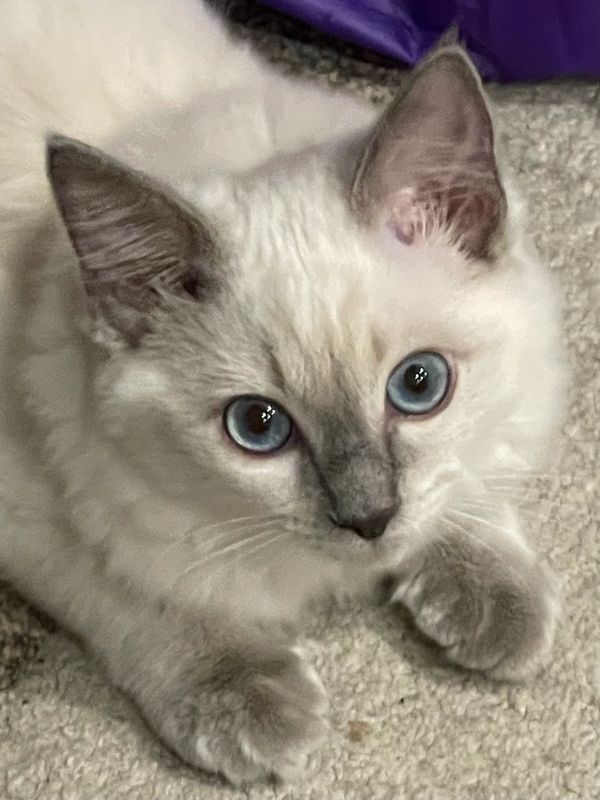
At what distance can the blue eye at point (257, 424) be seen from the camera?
98 cm

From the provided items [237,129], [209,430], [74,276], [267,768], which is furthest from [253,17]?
[267,768]

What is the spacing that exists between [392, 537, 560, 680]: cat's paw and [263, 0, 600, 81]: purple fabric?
2.78 feet

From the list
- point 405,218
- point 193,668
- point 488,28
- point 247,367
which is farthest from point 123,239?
point 488,28

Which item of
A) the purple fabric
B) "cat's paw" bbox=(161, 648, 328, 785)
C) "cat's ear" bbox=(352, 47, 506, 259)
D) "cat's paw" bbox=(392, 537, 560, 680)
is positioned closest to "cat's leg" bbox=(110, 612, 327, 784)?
"cat's paw" bbox=(161, 648, 328, 785)

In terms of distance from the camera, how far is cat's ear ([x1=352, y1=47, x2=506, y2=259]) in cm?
90

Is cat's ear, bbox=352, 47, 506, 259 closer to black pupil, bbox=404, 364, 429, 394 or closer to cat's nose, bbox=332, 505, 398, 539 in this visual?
black pupil, bbox=404, 364, 429, 394

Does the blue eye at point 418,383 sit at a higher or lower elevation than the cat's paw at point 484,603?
higher

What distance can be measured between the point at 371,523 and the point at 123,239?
0.33m

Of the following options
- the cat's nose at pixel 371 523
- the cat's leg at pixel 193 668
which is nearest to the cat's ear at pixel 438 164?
the cat's nose at pixel 371 523

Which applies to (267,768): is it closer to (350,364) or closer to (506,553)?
(506,553)

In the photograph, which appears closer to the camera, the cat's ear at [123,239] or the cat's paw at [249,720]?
the cat's ear at [123,239]

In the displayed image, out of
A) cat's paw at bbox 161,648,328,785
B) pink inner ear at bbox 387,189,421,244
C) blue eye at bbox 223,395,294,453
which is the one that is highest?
pink inner ear at bbox 387,189,421,244

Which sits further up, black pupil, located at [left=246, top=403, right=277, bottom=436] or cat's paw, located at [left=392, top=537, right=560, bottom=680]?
black pupil, located at [left=246, top=403, right=277, bottom=436]

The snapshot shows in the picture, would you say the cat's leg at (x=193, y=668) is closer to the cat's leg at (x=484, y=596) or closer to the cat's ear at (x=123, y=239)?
the cat's leg at (x=484, y=596)
